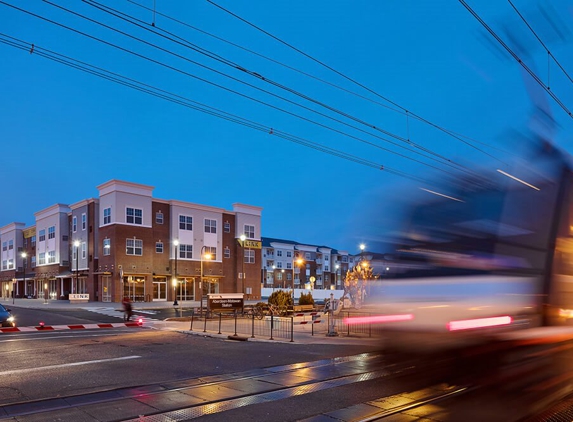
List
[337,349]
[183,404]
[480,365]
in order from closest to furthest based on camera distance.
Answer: [183,404] → [480,365] → [337,349]

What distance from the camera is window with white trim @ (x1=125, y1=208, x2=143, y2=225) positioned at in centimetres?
5162

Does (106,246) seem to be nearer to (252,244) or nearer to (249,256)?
(249,256)

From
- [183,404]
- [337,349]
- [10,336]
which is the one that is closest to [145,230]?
[10,336]

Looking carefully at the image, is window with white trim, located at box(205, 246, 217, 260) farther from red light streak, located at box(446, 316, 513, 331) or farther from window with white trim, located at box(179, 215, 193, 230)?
red light streak, located at box(446, 316, 513, 331)

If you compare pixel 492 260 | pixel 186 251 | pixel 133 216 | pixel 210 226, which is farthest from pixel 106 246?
pixel 492 260

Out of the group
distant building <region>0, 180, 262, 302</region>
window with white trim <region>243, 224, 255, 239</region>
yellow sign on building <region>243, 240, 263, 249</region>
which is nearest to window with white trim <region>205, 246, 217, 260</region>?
distant building <region>0, 180, 262, 302</region>

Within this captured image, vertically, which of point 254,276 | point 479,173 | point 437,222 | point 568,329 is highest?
point 479,173

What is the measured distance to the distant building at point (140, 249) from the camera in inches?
2016

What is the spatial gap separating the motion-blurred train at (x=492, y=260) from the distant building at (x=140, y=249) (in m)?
35.8

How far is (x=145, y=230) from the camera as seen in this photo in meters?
53.1

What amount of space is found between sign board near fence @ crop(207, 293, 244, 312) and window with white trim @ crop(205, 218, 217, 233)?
3352cm

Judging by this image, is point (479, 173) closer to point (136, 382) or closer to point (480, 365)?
point (480, 365)

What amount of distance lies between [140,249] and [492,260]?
157ft

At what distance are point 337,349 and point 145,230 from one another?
137ft
